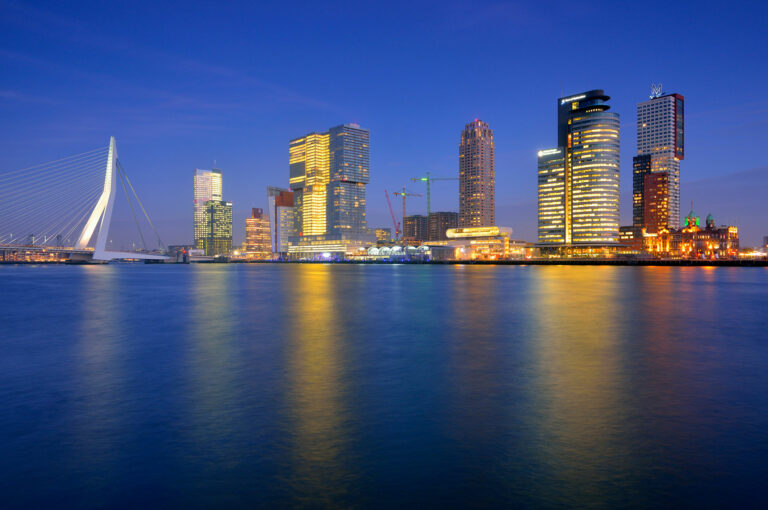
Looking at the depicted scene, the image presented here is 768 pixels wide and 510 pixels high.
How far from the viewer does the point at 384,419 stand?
1186 cm

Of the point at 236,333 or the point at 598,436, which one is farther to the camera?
the point at 236,333

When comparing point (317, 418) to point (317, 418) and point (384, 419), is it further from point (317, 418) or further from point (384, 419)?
point (384, 419)

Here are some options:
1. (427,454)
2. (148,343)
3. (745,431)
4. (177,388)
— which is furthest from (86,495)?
(148,343)

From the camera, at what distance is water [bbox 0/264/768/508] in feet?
26.8

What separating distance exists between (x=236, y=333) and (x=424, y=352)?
37.7 ft

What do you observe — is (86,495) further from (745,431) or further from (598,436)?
(745,431)

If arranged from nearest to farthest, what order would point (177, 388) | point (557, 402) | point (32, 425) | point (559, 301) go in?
point (32, 425), point (557, 402), point (177, 388), point (559, 301)

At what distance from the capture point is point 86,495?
800cm

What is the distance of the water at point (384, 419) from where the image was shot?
818 centimetres

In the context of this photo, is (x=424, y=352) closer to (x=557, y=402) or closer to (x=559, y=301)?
(x=557, y=402)

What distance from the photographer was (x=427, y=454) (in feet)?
31.3

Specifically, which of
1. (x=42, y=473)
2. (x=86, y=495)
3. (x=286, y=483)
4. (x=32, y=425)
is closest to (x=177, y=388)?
(x=32, y=425)

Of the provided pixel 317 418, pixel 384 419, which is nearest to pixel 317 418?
pixel 317 418

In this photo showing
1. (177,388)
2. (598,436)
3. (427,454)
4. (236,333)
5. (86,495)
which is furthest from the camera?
(236,333)
